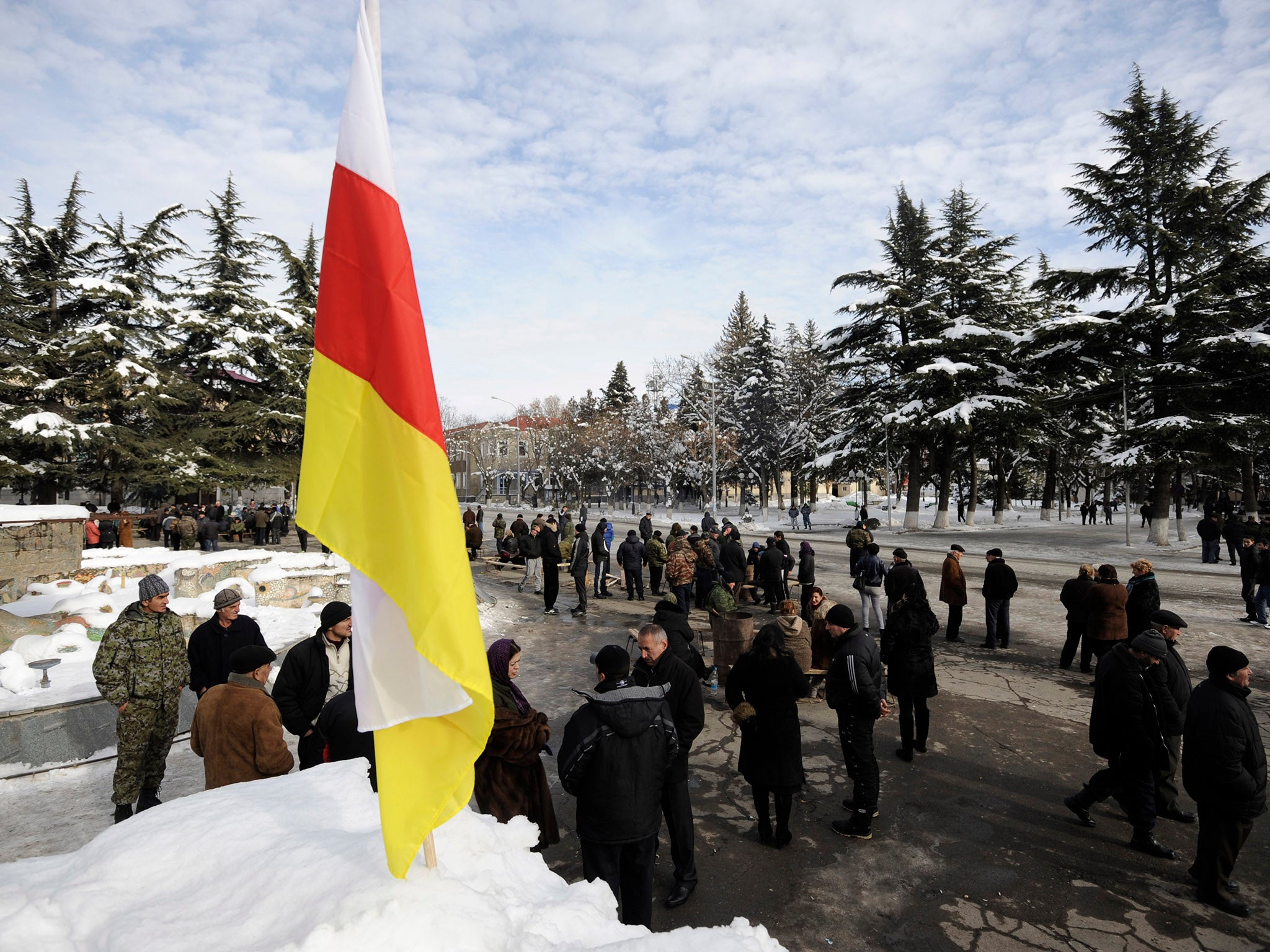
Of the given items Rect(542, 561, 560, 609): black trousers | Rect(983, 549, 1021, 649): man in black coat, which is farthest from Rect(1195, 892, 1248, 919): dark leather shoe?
Rect(542, 561, 560, 609): black trousers

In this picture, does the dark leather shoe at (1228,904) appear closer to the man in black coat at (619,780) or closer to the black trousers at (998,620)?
the man in black coat at (619,780)

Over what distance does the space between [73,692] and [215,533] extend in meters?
13.3

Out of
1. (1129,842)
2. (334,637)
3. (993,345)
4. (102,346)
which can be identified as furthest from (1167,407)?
(102,346)

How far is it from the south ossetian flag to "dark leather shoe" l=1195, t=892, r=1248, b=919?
199 inches

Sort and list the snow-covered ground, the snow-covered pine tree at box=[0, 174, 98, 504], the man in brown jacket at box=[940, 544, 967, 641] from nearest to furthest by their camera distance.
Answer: the snow-covered ground, the man in brown jacket at box=[940, 544, 967, 641], the snow-covered pine tree at box=[0, 174, 98, 504]

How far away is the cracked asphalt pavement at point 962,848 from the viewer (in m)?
4.12

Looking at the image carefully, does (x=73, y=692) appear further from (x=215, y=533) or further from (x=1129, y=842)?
(x=215, y=533)

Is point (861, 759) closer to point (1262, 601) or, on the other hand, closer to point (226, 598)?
point (226, 598)

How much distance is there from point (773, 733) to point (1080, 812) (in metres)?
2.66

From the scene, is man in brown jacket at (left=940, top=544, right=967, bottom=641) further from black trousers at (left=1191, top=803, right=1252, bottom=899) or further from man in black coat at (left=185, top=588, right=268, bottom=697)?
man in black coat at (left=185, top=588, right=268, bottom=697)

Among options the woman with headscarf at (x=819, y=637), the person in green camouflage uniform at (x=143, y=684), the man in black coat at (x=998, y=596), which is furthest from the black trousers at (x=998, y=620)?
the person in green camouflage uniform at (x=143, y=684)

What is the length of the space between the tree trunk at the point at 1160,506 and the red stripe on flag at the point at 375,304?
2810cm

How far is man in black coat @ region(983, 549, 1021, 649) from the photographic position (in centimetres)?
1023

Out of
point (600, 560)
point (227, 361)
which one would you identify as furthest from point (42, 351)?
point (600, 560)
